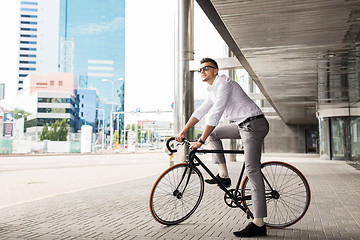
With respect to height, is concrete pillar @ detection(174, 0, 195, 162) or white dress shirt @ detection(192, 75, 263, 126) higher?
concrete pillar @ detection(174, 0, 195, 162)

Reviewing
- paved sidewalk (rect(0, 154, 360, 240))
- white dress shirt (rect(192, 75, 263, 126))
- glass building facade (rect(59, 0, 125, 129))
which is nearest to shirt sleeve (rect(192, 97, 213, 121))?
white dress shirt (rect(192, 75, 263, 126))

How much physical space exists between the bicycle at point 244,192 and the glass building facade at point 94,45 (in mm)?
153729

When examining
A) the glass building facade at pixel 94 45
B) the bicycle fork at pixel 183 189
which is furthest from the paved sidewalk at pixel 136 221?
the glass building facade at pixel 94 45

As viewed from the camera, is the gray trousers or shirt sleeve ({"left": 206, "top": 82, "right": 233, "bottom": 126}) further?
shirt sleeve ({"left": 206, "top": 82, "right": 233, "bottom": 126})

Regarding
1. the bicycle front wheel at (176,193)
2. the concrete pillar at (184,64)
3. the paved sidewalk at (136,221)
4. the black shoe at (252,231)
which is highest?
the concrete pillar at (184,64)

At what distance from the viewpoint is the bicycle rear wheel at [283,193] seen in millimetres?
4230

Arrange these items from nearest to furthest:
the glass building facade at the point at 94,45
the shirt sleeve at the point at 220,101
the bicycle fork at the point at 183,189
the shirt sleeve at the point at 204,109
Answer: the shirt sleeve at the point at 220,101
the bicycle fork at the point at 183,189
the shirt sleeve at the point at 204,109
the glass building facade at the point at 94,45

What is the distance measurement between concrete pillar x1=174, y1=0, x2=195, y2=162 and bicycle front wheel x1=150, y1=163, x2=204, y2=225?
7993 millimetres

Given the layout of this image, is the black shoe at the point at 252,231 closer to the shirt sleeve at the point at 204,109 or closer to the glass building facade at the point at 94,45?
the shirt sleeve at the point at 204,109

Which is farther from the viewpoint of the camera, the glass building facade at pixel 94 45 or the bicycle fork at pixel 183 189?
the glass building facade at pixel 94 45

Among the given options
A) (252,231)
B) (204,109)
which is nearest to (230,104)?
(204,109)

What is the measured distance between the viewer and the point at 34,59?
454ft

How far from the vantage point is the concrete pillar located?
41.2 feet

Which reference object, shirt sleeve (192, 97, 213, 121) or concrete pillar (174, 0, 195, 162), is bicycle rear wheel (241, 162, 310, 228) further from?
concrete pillar (174, 0, 195, 162)
